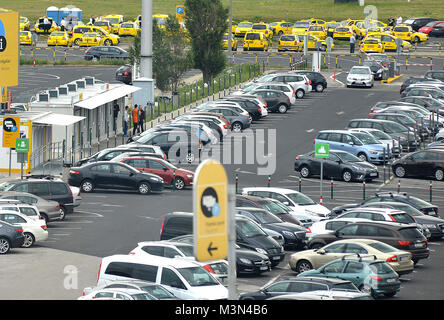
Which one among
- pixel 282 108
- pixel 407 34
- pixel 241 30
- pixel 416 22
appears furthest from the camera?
pixel 416 22

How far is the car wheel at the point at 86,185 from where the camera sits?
39.4 metres

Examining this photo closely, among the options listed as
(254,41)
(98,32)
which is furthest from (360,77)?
(98,32)

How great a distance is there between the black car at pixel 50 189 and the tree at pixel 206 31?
3039cm

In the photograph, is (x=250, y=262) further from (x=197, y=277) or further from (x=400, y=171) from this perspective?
(x=400, y=171)

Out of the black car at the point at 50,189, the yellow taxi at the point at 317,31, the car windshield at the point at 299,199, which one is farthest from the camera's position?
the yellow taxi at the point at 317,31

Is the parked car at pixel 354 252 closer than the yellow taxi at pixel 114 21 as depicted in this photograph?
Yes

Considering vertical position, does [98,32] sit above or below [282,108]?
above

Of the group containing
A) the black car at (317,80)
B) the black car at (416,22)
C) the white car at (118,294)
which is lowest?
the white car at (118,294)

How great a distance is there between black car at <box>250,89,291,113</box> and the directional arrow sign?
45.9 m

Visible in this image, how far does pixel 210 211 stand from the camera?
39.5 ft

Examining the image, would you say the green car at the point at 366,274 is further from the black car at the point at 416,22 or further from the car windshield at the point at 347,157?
the black car at the point at 416,22

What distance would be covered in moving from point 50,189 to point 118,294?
16.2 m

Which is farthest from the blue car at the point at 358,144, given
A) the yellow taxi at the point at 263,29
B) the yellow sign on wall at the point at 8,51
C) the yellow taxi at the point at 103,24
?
the yellow taxi at the point at 103,24

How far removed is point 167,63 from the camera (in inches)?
2446
